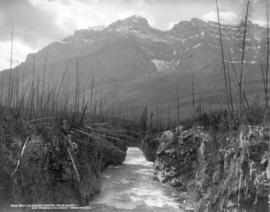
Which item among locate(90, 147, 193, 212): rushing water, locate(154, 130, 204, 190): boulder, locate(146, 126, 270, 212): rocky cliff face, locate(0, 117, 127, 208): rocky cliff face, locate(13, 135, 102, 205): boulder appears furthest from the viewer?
locate(154, 130, 204, 190): boulder

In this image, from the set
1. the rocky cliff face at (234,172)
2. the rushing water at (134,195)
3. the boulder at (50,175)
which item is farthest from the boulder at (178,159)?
the boulder at (50,175)

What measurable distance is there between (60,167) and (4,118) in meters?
1.55

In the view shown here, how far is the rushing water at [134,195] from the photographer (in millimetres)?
8914

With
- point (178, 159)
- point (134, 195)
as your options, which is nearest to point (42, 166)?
point (134, 195)

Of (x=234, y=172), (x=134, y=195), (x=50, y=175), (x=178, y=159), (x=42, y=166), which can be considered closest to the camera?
(x=234, y=172)

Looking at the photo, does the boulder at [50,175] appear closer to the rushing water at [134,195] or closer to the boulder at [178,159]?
the rushing water at [134,195]

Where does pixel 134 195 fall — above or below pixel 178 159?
below

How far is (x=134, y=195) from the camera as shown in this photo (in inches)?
396

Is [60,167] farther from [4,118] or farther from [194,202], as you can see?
[194,202]

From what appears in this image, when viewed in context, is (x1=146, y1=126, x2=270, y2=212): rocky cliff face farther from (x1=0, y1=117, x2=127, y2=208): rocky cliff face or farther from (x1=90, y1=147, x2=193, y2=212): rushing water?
(x1=0, y1=117, x2=127, y2=208): rocky cliff face

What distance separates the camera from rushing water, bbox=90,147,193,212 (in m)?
8.91

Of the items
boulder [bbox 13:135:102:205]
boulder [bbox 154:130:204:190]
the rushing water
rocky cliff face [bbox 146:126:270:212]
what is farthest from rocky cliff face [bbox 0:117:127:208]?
boulder [bbox 154:130:204:190]

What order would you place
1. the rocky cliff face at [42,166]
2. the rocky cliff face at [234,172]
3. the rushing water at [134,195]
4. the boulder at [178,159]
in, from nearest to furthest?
1. the rocky cliff face at [234,172]
2. the rocky cliff face at [42,166]
3. the rushing water at [134,195]
4. the boulder at [178,159]

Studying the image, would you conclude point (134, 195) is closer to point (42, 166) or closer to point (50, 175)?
point (50, 175)
